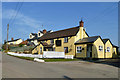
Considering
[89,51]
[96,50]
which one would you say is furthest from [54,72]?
[89,51]

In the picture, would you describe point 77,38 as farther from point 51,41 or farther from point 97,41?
point 51,41

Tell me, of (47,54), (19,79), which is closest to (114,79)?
(19,79)

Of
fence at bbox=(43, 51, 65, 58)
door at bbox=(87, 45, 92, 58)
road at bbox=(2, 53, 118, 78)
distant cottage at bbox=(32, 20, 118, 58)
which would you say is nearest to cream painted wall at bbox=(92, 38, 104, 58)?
distant cottage at bbox=(32, 20, 118, 58)

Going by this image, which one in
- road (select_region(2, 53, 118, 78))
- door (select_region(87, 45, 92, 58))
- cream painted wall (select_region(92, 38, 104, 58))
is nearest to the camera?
road (select_region(2, 53, 118, 78))

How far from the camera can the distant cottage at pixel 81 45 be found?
26.2 m

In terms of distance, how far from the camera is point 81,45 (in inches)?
1079

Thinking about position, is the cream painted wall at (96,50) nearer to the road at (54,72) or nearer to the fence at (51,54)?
the fence at (51,54)

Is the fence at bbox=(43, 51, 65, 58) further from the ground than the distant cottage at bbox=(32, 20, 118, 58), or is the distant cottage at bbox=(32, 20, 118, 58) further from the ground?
the distant cottage at bbox=(32, 20, 118, 58)

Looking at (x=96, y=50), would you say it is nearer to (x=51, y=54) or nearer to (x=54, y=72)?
(x=51, y=54)

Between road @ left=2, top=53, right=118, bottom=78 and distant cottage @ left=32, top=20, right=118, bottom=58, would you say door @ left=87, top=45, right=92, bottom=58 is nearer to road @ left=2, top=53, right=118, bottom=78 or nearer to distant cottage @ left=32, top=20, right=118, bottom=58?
distant cottage @ left=32, top=20, right=118, bottom=58

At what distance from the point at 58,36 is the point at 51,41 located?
2.81 metres

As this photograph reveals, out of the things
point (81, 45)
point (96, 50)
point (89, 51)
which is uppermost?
point (81, 45)

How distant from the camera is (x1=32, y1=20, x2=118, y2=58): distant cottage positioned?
26234mm

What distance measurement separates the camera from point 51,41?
35.2 meters
